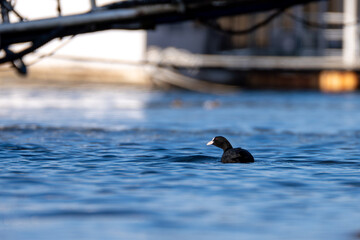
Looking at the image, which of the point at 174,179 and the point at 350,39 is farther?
the point at 350,39

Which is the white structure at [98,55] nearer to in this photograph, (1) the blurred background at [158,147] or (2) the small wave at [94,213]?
(1) the blurred background at [158,147]

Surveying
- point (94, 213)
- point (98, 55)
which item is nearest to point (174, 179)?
point (94, 213)

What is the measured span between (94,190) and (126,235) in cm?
277

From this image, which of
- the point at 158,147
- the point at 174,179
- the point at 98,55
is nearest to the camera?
the point at 174,179

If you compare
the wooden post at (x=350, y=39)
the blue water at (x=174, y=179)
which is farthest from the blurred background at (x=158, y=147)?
the wooden post at (x=350, y=39)

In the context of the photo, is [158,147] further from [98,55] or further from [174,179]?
[98,55]

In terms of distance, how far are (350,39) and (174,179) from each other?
1367 inches

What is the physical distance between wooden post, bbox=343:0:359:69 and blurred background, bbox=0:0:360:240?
9.03ft

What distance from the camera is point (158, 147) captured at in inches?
650

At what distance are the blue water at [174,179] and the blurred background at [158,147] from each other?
0.09 ft

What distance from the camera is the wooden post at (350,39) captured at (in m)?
44.2

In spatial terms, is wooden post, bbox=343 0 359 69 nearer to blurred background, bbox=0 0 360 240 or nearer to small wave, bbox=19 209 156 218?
blurred background, bbox=0 0 360 240

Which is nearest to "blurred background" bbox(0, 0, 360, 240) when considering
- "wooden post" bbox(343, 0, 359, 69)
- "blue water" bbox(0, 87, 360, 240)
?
"blue water" bbox(0, 87, 360, 240)

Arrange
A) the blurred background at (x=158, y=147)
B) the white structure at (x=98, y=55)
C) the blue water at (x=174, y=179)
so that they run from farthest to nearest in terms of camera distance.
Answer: the white structure at (x=98, y=55)
the blurred background at (x=158, y=147)
the blue water at (x=174, y=179)
